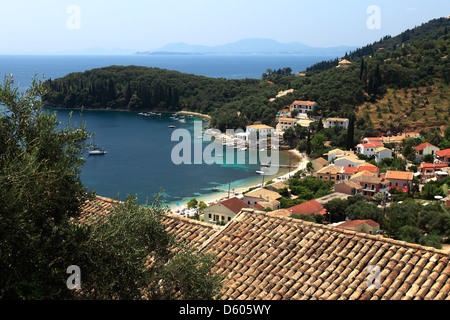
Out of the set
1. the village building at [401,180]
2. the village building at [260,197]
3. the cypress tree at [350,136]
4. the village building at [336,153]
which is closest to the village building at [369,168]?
the village building at [401,180]

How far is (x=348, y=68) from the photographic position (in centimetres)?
6309

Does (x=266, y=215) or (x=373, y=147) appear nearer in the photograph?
(x=266, y=215)

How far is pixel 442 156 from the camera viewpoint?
33406mm

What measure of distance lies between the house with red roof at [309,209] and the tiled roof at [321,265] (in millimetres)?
17743

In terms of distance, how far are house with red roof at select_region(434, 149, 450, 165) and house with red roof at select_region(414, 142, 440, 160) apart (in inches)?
49.9

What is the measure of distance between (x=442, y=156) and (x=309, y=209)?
16393mm

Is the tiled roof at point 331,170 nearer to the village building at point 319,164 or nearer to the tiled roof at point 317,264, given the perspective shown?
the village building at point 319,164

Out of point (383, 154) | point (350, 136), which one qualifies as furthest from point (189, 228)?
point (350, 136)

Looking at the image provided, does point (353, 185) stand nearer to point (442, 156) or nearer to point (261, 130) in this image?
point (442, 156)

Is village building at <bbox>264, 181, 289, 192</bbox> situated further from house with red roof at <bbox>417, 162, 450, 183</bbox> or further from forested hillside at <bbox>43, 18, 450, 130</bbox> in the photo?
forested hillside at <bbox>43, 18, 450, 130</bbox>

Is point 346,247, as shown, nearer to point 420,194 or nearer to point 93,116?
point 420,194

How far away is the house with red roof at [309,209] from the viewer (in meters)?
22.9
